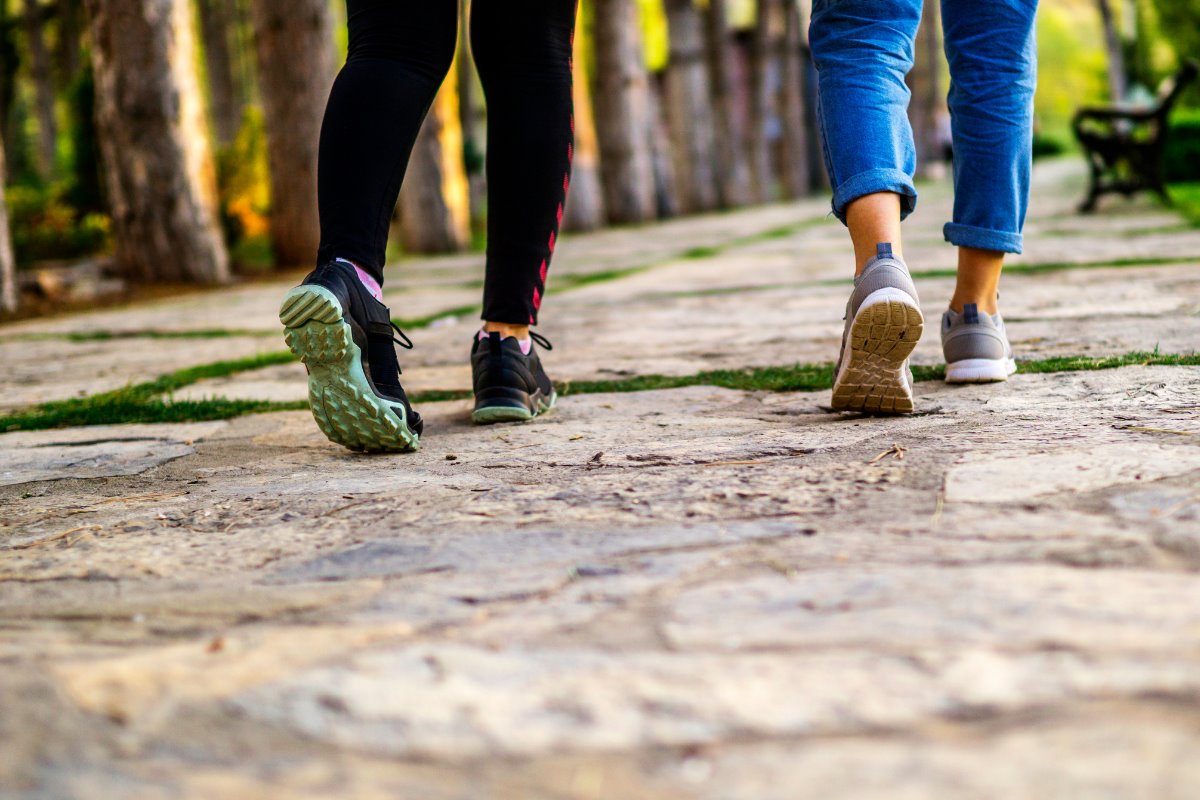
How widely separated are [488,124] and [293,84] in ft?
17.8

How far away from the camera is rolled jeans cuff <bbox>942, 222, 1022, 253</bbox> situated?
2.23 m

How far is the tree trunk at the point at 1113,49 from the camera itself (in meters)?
23.9

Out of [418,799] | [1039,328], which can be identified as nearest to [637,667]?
[418,799]

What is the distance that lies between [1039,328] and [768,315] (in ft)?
2.81

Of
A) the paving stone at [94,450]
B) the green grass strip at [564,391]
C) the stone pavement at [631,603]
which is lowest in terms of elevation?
the stone pavement at [631,603]

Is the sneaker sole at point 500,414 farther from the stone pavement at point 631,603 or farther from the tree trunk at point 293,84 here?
the tree trunk at point 293,84

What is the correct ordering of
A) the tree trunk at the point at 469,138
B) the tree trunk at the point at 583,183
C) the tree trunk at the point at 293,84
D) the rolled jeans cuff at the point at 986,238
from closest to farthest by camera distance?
the rolled jeans cuff at the point at 986,238 → the tree trunk at the point at 293,84 → the tree trunk at the point at 583,183 → the tree trunk at the point at 469,138

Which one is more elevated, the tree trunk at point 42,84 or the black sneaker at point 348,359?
the tree trunk at point 42,84

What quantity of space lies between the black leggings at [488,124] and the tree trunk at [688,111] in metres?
13.0

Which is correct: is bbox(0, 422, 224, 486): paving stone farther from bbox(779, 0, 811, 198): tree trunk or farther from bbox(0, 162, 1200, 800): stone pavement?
bbox(779, 0, 811, 198): tree trunk

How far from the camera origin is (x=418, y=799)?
723 mm

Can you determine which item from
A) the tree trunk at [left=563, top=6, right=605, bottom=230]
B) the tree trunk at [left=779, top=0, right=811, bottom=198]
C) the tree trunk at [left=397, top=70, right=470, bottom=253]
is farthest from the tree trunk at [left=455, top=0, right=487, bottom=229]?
the tree trunk at [left=779, top=0, right=811, bottom=198]

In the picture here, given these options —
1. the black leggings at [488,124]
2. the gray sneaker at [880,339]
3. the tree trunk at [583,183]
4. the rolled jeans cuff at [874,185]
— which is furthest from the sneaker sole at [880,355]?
the tree trunk at [583,183]

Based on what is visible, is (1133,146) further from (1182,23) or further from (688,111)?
(1182,23)
